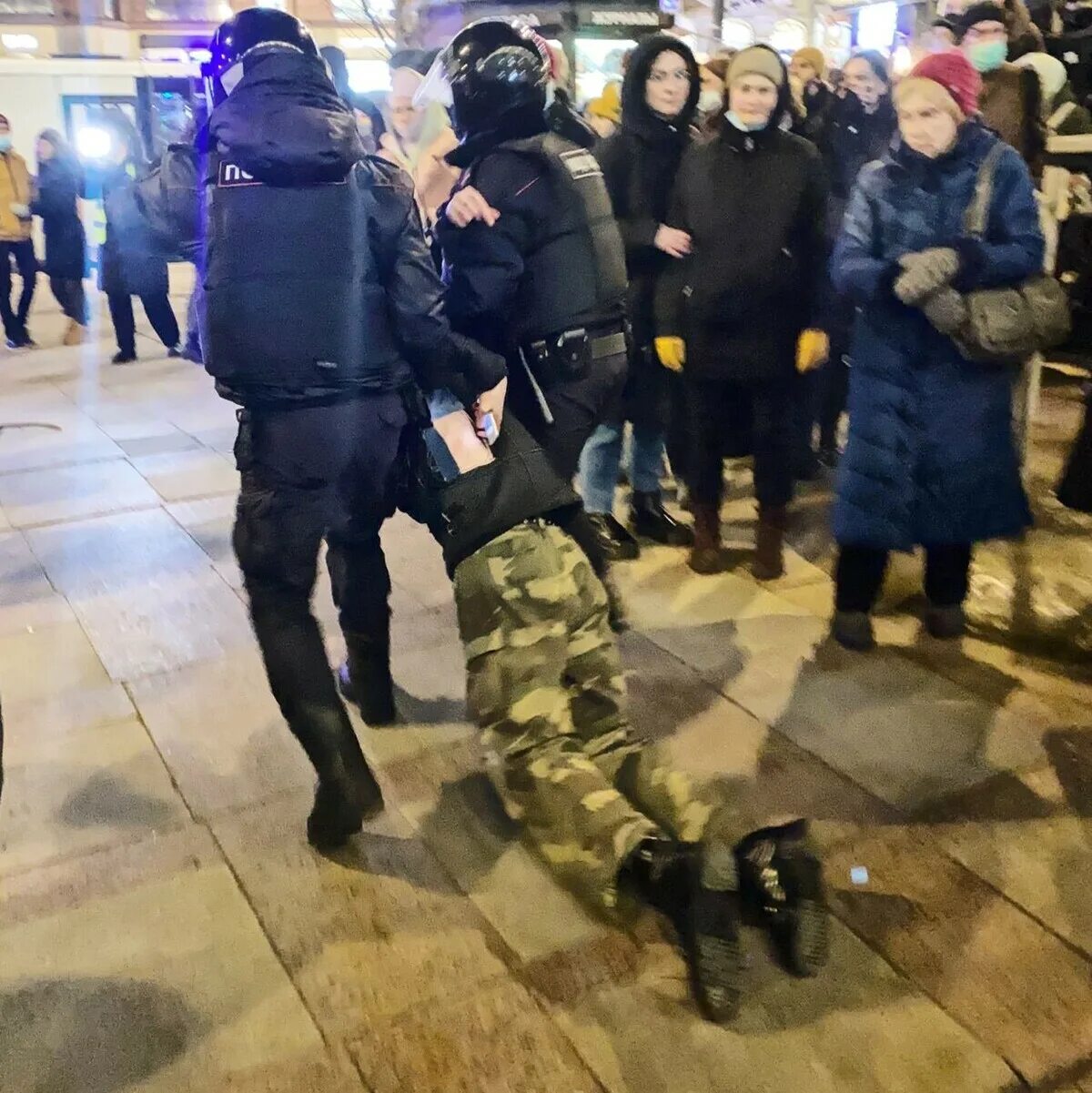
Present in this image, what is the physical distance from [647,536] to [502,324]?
181 cm

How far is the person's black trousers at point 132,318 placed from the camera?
8766mm

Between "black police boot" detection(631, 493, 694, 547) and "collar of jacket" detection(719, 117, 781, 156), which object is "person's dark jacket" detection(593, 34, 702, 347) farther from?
"black police boot" detection(631, 493, 694, 547)

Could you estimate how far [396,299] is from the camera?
2438mm

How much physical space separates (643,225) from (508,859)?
8.03ft

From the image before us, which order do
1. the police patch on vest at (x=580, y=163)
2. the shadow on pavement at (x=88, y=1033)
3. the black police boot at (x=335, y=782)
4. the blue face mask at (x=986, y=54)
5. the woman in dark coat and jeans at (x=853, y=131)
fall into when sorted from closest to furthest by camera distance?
1. the shadow on pavement at (x=88, y=1033)
2. the black police boot at (x=335, y=782)
3. the police patch on vest at (x=580, y=163)
4. the blue face mask at (x=986, y=54)
5. the woman in dark coat and jeans at (x=853, y=131)

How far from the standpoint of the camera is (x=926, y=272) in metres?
3.13

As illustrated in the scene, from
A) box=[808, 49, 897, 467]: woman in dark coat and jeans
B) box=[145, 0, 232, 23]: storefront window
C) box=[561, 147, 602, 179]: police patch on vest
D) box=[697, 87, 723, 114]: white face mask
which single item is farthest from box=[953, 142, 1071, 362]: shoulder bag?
box=[145, 0, 232, 23]: storefront window

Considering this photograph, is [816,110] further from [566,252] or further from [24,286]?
[24,286]

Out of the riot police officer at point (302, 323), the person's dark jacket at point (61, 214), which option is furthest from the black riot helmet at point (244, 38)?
the person's dark jacket at point (61, 214)

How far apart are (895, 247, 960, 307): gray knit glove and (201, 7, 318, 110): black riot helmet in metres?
1.70

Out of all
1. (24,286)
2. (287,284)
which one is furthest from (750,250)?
(24,286)

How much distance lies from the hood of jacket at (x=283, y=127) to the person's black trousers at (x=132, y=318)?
273 inches

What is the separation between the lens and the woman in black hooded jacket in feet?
13.4

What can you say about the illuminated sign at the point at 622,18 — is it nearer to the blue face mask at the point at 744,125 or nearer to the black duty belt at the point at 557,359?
the blue face mask at the point at 744,125
